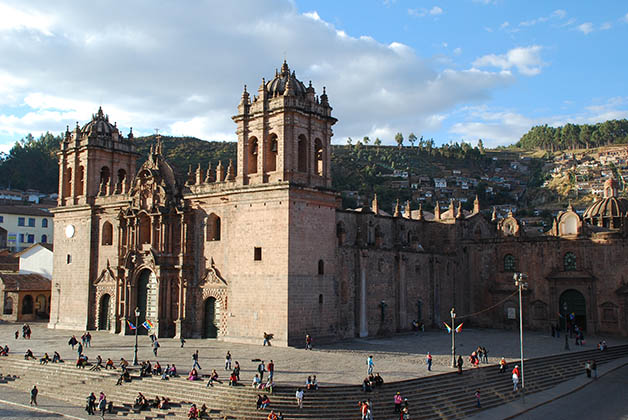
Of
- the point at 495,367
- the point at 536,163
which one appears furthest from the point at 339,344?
the point at 536,163

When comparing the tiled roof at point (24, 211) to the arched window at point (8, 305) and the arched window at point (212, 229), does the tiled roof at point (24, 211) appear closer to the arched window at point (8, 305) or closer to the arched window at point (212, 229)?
the arched window at point (8, 305)

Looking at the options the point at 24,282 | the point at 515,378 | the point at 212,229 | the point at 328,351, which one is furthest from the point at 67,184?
the point at 515,378

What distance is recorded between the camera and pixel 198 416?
23328 millimetres

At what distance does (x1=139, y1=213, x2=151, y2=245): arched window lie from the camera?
43.0 metres

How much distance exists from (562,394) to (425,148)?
144766 mm

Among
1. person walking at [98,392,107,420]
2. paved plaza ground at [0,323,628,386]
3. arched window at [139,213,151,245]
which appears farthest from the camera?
arched window at [139,213,151,245]

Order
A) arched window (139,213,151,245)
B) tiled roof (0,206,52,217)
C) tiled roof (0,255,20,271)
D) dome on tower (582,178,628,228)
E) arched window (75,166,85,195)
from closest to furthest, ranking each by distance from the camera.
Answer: arched window (139,213,151,245) < dome on tower (582,178,628,228) < arched window (75,166,85,195) < tiled roof (0,255,20,271) < tiled roof (0,206,52,217)

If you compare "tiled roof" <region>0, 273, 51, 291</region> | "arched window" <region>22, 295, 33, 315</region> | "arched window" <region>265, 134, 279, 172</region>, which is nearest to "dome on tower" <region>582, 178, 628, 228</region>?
"arched window" <region>265, 134, 279, 172</region>

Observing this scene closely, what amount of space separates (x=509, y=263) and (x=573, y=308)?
620 centimetres

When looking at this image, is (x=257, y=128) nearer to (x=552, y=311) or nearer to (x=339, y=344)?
(x=339, y=344)

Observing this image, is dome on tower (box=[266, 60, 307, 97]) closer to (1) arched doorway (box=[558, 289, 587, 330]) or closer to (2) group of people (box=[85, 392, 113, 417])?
(2) group of people (box=[85, 392, 113, 417])

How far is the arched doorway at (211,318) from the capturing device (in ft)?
126

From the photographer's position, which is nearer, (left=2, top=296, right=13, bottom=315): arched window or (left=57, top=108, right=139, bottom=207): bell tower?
(left=57, top=108, right=139, bottom=207): bell tower

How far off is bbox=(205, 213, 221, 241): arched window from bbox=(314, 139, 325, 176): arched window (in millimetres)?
Result: 7869
